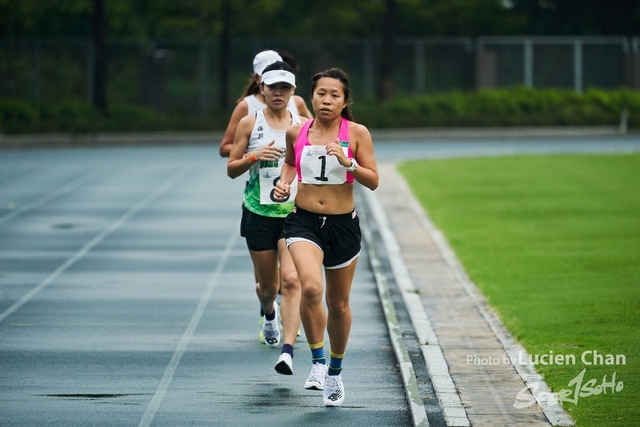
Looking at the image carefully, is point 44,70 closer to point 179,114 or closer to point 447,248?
point 179,114

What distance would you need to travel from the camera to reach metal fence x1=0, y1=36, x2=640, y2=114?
3900 centimetres

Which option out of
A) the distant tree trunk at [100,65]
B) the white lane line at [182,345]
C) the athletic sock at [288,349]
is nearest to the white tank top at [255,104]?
the white lane line at [182,345]

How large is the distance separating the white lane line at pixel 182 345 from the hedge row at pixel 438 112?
2371cm

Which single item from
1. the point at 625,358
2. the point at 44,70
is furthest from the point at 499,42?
the point at 625,358

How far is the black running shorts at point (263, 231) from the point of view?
781 centimetres

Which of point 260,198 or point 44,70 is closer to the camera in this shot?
point 260,198

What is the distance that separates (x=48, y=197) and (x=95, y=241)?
5836mm

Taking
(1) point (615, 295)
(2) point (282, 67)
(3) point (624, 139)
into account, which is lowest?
(3) point (624, 139)

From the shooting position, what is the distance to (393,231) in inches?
594

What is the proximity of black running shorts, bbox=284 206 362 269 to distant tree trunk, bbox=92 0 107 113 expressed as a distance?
31515mm

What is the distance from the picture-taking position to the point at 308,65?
1612 inches

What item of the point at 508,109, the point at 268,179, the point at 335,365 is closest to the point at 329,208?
the point at 335,365

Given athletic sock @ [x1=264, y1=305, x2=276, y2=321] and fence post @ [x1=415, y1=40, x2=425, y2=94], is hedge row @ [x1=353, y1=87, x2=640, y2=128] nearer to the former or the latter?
fence post @ [x1=415, y1=40, x2=425, y2=94]

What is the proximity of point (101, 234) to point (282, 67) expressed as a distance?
7.97 meters
